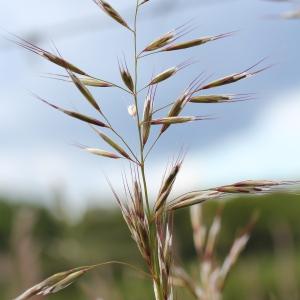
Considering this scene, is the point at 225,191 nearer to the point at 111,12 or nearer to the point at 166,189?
the point at 166,189

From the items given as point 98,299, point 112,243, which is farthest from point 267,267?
point 98,299

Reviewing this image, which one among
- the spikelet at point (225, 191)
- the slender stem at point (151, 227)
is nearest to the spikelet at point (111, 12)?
the slender stem at point (151, 227)

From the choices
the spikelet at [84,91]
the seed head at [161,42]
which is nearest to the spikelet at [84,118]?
the spikelet at [84,91]

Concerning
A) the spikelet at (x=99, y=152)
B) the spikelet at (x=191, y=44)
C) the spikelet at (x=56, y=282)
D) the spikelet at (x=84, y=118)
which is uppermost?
the spikelet at (x=191, y=44)

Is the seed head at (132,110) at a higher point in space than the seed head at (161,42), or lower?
lower

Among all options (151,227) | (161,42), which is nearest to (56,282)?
(151,227)

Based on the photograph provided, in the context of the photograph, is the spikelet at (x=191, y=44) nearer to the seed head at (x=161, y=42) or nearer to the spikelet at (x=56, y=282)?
the seed head at (x=161, y=42)

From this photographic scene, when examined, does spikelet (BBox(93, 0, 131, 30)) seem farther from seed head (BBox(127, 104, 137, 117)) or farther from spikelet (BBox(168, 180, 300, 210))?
spikelet (BBox(168, 180, 300, 210))

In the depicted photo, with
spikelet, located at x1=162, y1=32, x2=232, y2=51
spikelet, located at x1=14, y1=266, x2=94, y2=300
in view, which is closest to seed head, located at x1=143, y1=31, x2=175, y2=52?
spikelet, located at x1=162, y1=32, x2=232, y2=51

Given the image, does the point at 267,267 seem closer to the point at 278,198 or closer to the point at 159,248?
the point at 278,198

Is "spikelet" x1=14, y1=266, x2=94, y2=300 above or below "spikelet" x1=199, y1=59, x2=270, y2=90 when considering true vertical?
below

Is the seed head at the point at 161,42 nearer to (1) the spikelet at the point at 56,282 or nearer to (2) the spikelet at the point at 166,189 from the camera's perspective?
(2) the spikelet at the point at 166,189
